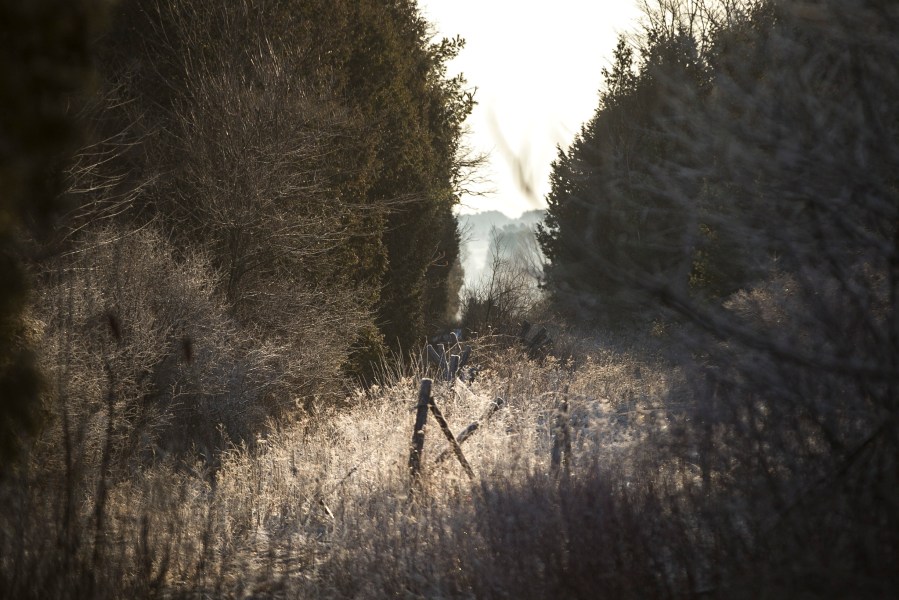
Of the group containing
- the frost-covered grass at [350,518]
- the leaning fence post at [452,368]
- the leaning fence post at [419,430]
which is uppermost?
the leaning fence post at [452,368]

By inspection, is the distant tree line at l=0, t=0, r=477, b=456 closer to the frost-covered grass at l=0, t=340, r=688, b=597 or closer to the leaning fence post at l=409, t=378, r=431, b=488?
the frost-covered grass at l=0, t=340, r=688, b=597

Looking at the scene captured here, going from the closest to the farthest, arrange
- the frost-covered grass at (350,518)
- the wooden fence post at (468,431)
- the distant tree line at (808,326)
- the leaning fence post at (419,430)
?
the distant tree line at (808,326), the frost-covered grass at (350,518), the leaning fence post at (419,430), the wooden fence post at (468,431)

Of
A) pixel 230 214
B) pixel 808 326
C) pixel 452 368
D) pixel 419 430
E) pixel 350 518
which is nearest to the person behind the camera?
pixel 808 326

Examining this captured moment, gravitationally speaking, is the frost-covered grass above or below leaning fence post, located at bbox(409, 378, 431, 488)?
below

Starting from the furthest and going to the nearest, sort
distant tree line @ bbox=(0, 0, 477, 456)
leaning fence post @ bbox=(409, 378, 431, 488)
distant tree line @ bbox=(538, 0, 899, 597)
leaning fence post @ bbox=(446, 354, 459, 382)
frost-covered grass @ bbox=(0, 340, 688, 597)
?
leaning fence post @ bbox=(446, 354, 459, 382) < distant tree line @ bbox=(0, 0, 477, 456) < leaning fence post @ bbox=(409, 378, 431, 488) < frost-covered grass @ bbox=(0, 340, 688, 597) < distant tree line @ bbox=(538, 0, 899, 597)

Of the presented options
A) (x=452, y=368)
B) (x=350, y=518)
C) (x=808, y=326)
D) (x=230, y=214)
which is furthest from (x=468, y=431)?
(x=230, y=214)

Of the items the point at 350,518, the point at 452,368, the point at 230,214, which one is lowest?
the point at 350,518

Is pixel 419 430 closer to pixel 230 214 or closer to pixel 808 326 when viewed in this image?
pixel 808 326

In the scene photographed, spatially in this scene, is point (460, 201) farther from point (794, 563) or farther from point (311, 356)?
point (794, 563)

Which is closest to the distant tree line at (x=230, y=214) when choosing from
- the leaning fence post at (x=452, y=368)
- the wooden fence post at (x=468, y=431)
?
the leaning fence post at (x=452, y=368)

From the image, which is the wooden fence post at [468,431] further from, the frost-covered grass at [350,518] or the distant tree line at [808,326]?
the distant tree line at [808,326]

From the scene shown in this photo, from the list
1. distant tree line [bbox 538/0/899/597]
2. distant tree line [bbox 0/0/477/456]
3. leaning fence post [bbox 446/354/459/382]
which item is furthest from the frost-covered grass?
distant tree line [bbox 0/0/477/456]

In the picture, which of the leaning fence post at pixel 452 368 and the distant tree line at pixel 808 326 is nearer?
the distant tree line at pixel 808 326

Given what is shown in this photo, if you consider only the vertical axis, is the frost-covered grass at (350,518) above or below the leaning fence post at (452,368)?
below
